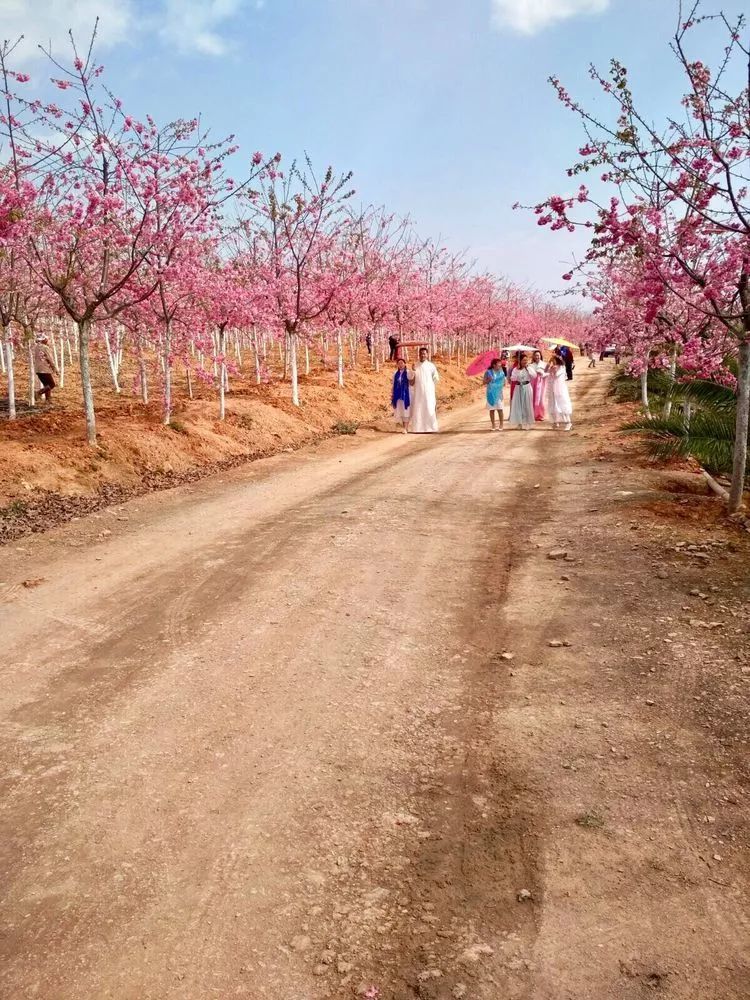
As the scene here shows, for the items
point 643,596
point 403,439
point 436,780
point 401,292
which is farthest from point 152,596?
point 401,292

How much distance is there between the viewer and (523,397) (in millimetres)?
18141

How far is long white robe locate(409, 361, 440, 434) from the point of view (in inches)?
684

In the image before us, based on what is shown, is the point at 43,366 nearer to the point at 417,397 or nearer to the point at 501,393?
the point at 417,397

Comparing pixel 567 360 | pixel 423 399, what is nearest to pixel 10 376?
pixel 423 399

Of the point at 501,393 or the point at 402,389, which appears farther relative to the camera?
the point at 402,389

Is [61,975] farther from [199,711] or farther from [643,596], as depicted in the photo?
[643,596]

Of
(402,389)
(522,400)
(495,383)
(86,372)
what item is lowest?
(522,400)

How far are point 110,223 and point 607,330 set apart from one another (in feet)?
50.4

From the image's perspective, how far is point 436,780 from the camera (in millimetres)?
3539

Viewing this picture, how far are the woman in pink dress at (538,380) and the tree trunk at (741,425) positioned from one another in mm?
10637

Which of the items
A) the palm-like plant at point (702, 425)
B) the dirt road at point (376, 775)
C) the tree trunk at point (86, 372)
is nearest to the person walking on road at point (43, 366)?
the tree trunk at point (86, 372)

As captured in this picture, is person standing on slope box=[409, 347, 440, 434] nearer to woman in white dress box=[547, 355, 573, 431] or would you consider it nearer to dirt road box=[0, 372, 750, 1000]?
Answer: woman in white dress box=[547, 355, 573, 431]

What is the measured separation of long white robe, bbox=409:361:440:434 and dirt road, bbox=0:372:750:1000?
1079 centimetres

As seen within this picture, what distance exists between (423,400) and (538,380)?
11.7 ft
